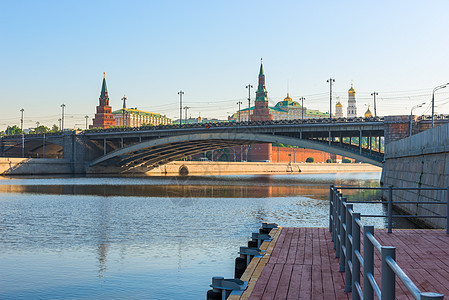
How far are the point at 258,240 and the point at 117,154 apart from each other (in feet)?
231

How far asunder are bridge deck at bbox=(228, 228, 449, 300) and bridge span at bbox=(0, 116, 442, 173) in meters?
44.0

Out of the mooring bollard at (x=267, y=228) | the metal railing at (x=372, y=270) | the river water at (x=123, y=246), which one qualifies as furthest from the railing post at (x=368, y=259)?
the mooring bollard at (x=267, y=228)

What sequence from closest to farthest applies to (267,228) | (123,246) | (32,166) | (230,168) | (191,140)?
(267,228) → (123,246) → (191,140) → (32,166) → (230,168)

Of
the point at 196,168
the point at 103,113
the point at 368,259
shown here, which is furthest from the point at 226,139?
the point at 103,113

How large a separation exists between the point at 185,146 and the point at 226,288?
74803mm

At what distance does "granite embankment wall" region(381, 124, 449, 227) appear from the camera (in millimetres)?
17766

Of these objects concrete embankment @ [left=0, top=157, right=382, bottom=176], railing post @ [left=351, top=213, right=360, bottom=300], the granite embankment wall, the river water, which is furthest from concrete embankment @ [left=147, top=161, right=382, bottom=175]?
railing post @ [left=351, top=213, right=360, bottom=300]

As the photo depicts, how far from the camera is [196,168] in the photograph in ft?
341

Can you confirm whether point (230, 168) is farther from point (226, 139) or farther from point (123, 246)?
point (123, 246)

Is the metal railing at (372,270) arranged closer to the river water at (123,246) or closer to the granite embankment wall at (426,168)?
the river water at (123,246)

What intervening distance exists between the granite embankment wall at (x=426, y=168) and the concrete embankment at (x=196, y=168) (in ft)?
198

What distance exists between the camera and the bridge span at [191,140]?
57531 mm

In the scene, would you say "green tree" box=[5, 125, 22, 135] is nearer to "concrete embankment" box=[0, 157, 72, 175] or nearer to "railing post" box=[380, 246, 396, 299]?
"concrete embankment" box=[0, 157, 72, 175]

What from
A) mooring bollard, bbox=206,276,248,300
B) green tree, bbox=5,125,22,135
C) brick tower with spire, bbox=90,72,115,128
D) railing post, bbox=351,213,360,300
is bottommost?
mooring bollard, bbox=206,276,248,300
